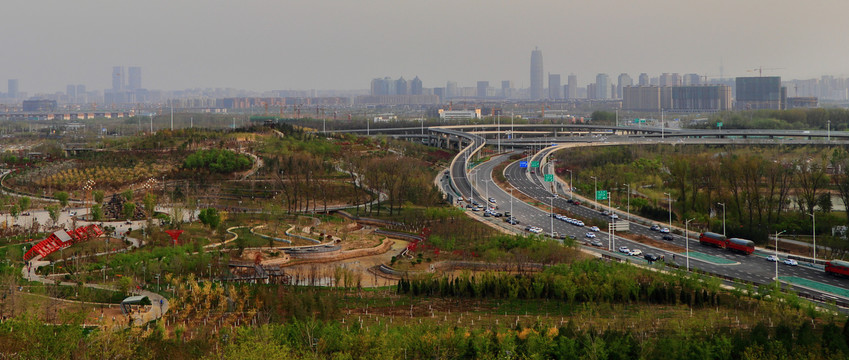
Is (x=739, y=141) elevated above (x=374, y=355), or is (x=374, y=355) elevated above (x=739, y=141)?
(x=739, y=141)

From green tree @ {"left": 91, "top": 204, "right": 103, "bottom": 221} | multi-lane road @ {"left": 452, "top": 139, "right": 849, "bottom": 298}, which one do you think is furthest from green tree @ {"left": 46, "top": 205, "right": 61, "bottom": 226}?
multi-lane road @ {"left": 452, "top": 139, "right": 849, "bottom": 298}

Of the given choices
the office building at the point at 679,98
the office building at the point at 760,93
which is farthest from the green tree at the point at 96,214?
the office building at the point at 679,98

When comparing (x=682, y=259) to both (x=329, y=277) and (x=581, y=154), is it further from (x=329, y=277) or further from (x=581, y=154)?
(x=581, y=154)

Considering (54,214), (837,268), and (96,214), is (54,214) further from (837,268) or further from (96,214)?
(837,268)

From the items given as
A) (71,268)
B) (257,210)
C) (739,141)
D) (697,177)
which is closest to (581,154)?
(739,141)

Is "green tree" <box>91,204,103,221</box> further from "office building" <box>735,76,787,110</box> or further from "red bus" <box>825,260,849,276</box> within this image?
"office building" <box>735,76,787,110</box>

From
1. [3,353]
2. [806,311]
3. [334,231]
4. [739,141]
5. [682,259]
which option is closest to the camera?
[3,353]
